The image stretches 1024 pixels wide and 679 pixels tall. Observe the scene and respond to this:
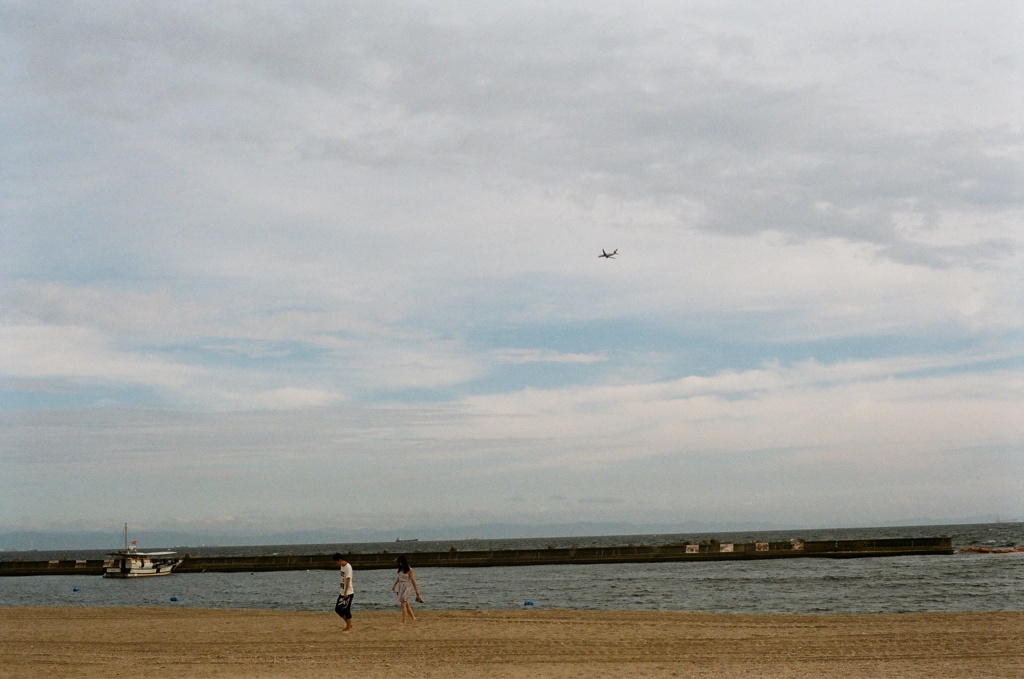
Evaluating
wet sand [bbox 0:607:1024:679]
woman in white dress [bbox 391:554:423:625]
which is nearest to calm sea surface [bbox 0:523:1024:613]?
wet sand [bbox 0:607:1024:679]

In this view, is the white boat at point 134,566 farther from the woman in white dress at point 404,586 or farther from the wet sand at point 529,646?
the woman in white dress at point 404,586

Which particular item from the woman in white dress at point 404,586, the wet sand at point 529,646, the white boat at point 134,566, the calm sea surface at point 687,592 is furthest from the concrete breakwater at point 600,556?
the woman in white dress at point 404,586

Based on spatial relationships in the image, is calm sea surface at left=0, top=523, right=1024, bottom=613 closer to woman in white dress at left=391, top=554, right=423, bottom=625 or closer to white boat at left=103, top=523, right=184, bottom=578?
white boat at left=103, top=523, right=184, bottom=578

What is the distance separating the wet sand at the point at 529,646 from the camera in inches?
656

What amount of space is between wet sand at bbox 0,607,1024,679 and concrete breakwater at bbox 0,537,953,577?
6607 centimetres

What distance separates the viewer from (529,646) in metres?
19.8

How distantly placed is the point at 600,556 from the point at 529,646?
7672cm

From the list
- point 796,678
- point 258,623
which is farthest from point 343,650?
point 796,678

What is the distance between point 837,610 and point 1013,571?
3182 centimetres

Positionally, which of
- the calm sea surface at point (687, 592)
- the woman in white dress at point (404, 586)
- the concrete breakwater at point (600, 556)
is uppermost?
the woman in white dress at point (404, 586)

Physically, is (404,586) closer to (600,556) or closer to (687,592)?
(687,592)

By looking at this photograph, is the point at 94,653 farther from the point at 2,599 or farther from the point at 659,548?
the point at 659,548

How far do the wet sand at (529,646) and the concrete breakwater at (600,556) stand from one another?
66.1 m

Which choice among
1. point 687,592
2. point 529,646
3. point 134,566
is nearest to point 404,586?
point 529,646
